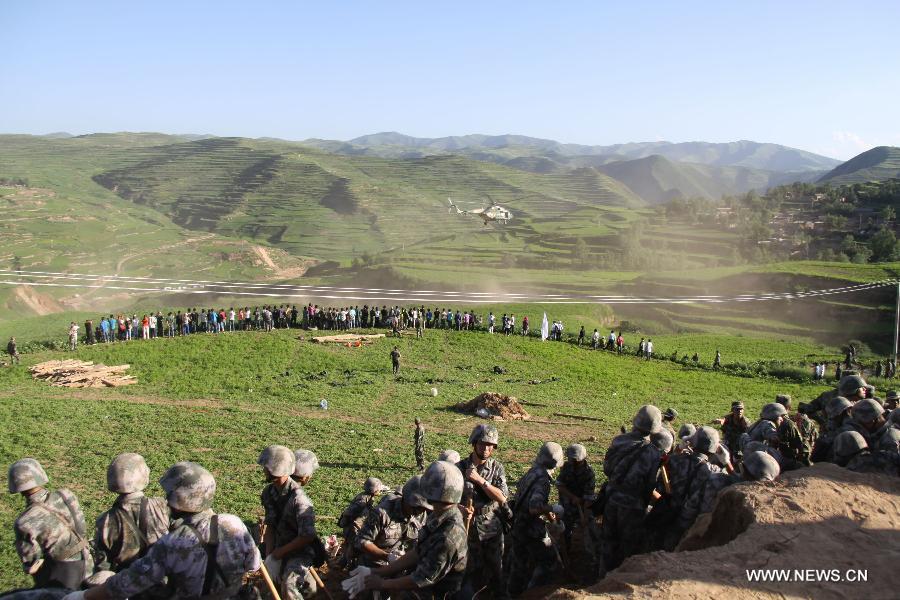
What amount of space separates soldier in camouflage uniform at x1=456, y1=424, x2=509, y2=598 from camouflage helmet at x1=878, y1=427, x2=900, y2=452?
4829mm

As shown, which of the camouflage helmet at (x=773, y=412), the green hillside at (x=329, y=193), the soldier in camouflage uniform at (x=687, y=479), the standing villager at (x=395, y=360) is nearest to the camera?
the soldier in camouflage uniform at (x=687, y=479)

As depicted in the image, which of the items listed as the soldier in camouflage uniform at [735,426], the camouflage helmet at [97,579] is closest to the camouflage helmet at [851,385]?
the soldier in camouflage uniform at [735,426]

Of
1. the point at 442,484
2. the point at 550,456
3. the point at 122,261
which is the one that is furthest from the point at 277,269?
the point at 442,484

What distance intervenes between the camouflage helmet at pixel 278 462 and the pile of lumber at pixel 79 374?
22814 mm

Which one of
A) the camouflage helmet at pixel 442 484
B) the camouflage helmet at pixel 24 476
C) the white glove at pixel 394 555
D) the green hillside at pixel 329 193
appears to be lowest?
the white glove at pixel 394 555

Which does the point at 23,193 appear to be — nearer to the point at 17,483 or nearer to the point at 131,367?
the point at 131,367

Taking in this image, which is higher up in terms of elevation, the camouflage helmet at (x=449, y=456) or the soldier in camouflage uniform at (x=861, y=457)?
the camouflage helmet at (x=449, y=456)

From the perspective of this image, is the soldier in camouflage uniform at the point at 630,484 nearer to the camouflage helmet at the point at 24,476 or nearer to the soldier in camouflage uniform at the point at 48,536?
the soldier in camouflage uniform at the point at 48,536

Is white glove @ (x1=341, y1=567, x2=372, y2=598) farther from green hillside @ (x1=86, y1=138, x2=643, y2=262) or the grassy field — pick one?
green hillside @ (x1=86, y1=138, x2=643, y2=262)

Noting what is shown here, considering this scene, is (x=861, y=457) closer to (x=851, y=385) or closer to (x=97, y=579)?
(x=851, y=385)

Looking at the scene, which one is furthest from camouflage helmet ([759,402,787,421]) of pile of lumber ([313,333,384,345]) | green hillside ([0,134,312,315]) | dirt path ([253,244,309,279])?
dirt path ([253,244,309,279])

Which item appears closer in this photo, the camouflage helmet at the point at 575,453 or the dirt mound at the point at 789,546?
the dirt mound at the point at 789,546

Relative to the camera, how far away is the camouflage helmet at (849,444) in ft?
26.5

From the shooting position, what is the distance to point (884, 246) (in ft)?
233
